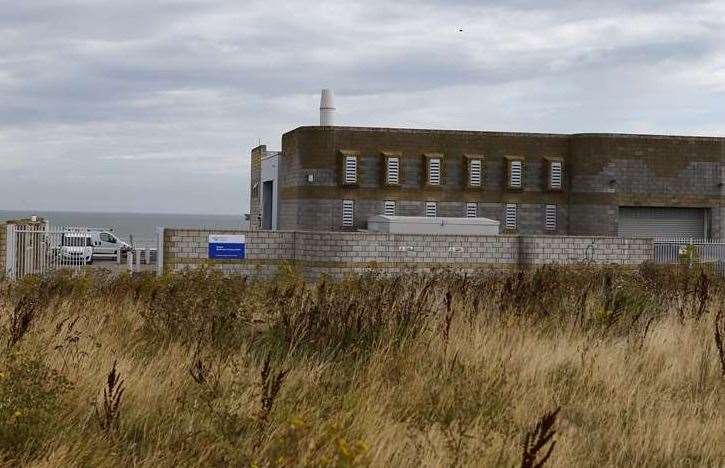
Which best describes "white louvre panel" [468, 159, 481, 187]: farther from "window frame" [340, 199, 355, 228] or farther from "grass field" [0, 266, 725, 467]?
"grass field" [0, 266, 725, 467]

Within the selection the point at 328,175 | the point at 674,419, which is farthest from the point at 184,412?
the point at 328,175

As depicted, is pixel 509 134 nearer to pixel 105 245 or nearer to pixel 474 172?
pixel 474 172

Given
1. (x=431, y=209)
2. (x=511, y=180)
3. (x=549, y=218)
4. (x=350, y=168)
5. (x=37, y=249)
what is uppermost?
(x=350, y=168)

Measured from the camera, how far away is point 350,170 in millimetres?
49219

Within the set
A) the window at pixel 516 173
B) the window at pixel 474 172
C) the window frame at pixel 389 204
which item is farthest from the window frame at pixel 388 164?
the window at pixel 516 173

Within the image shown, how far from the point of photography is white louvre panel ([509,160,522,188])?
5119cm

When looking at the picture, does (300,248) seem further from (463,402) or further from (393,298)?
(463,402)

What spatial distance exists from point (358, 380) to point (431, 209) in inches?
1739

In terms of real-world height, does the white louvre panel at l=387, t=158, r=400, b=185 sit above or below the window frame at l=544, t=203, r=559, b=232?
above

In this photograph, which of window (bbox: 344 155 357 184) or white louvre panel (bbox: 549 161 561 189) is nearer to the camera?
window (bbox: 344 155 357 184)

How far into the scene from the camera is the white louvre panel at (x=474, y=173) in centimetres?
5078

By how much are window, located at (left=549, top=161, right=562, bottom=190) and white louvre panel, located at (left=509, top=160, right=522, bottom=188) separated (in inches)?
70.2

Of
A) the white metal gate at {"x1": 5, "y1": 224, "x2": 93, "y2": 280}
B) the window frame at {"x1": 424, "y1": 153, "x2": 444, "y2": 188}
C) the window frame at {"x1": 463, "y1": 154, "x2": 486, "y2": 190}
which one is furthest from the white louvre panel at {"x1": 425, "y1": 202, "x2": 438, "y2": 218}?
the white metal gate at {"x1": 5, "y1": 224, "x2": 93, "y2": 280}

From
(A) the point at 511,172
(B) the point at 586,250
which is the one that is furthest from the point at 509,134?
(B) the point at 586,250
